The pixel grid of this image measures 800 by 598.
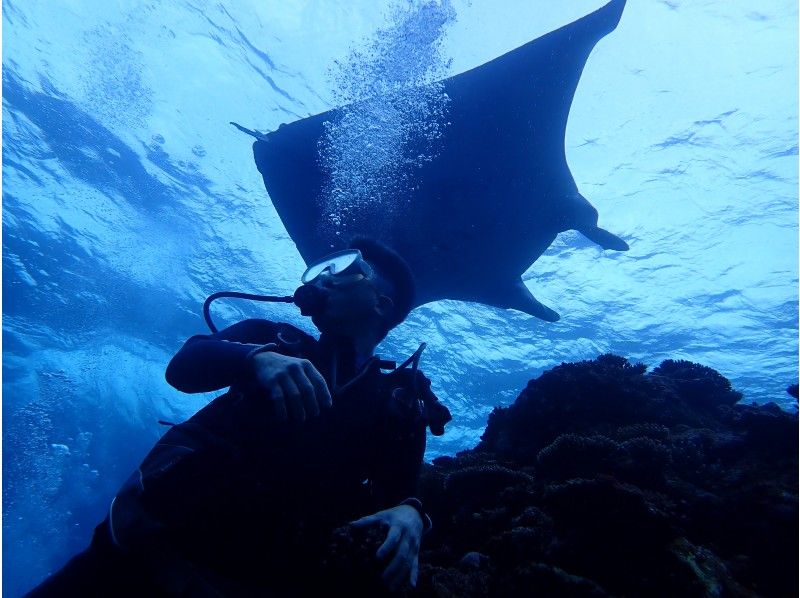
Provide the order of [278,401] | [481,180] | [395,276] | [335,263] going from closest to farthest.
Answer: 1. [278,401]
2. [335,263]
3. [395,276]
4. [481,180]

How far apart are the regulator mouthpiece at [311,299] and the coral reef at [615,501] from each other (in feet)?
6.88

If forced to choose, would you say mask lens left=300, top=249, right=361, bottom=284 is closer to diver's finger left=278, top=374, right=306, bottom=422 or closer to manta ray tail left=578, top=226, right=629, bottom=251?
diver's finger left=278, top=374, right=306, bottom=422

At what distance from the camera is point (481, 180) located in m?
6.95

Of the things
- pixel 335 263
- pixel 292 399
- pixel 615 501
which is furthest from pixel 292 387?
pixel 615 501

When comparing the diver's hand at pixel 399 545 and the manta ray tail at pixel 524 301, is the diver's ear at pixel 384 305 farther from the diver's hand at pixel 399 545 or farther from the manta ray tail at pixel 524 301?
the manta ray tail at pixel 524 301

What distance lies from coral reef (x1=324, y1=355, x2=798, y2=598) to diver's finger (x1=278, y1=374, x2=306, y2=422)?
76.8 inches

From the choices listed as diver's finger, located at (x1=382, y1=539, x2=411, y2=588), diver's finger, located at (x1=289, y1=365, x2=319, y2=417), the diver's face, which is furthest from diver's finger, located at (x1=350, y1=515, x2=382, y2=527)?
the diver's face

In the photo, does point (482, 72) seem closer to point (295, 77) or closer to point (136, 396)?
point (295, 77)

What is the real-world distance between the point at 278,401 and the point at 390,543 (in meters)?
0.78

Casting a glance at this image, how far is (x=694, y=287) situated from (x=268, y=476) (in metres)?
16.6

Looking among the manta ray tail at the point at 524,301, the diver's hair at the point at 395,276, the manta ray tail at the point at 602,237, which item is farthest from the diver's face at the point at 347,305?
the manta ray tail at the point at 524,301

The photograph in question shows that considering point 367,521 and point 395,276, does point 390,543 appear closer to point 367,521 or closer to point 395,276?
point 367,521

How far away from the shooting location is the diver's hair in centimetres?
334

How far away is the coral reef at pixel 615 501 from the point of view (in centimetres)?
300
